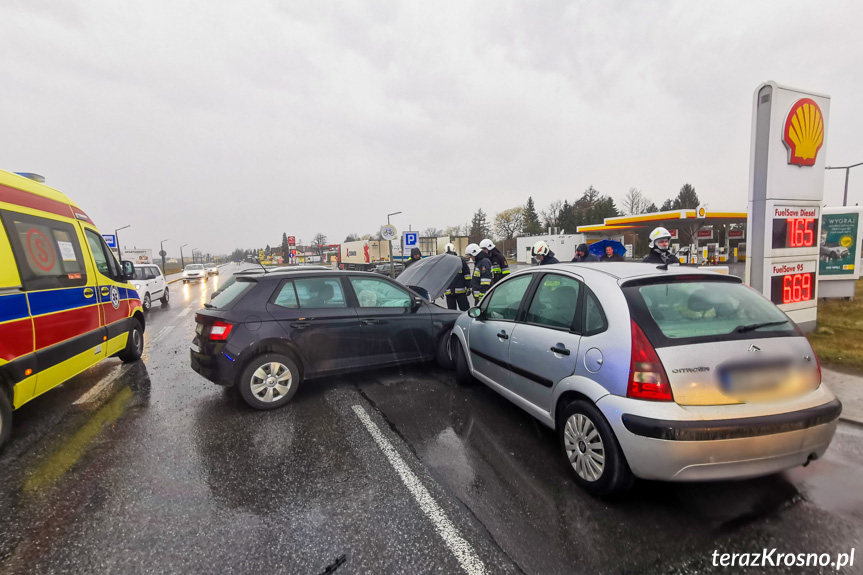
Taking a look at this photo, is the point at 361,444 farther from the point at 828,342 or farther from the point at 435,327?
A: the point at 828,342

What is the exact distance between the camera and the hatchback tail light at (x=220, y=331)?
445cm

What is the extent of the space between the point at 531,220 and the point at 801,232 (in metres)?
73.4

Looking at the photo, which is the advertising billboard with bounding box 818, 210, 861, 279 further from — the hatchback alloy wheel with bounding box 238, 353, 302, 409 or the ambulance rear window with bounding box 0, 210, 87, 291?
the ambulance rear window with bounding box 0, 210, 87, 291

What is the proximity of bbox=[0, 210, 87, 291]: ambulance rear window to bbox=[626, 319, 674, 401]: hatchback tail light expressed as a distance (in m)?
5.17

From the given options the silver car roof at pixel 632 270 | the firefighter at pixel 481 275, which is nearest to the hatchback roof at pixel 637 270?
the silver car roof at pixel 632 270

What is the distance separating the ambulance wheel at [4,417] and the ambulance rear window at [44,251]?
0.97 metres

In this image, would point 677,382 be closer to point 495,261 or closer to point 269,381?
point 269,381

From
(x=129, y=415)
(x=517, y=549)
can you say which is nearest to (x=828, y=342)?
(x=517, y=549)

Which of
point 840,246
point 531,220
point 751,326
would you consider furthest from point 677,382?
point 531,220

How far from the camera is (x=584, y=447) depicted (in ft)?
9.52

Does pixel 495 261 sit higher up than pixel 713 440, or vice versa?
pixel 495 261

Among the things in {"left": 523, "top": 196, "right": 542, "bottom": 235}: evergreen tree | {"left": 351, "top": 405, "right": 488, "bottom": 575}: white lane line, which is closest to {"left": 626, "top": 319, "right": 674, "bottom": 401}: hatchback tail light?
{"left": 351, "top": 405, "right": 488, "bottom": 575}: white lane line

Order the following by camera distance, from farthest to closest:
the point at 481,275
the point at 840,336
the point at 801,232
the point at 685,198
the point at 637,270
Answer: the point at 685,198
the point at 481,275
the point at 840,336
the point at 801,232
the point at 637,270

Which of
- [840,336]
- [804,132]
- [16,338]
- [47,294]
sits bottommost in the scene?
[840,336]
